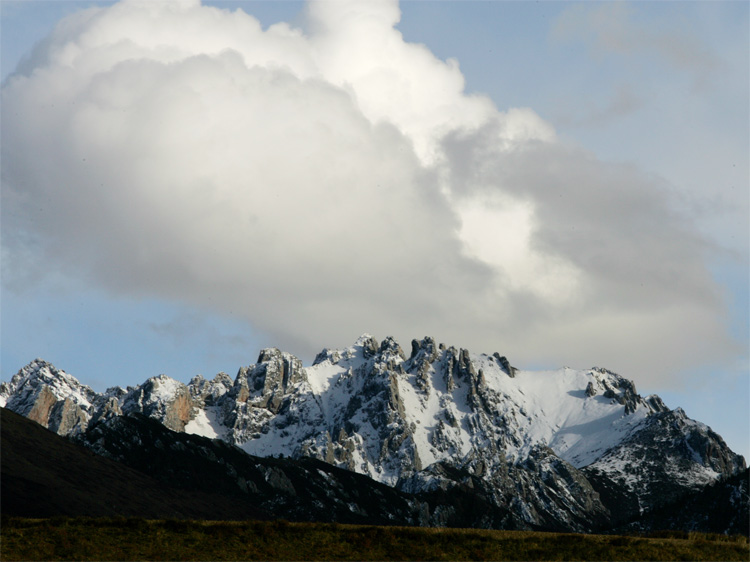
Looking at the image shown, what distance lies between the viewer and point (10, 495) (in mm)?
140375

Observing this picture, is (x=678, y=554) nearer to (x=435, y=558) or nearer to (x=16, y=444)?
(x=435, y=558)

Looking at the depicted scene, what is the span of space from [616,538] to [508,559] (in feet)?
44.1

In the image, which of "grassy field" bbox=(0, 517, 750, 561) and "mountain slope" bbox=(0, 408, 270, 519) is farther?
"mountain slope" bbox=(0, 408, 270, 519)

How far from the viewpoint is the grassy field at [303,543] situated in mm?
66688

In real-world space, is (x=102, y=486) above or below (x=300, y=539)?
above

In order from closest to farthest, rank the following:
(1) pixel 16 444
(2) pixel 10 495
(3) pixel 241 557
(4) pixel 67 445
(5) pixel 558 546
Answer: (3) pixel 241 557
(5) pixel 558 546
(2) pixel 10 495
(1) pixel 16 444
(4) pixel 67 445

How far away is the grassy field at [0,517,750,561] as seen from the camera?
6669 cm

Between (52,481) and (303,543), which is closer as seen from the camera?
(303,543)

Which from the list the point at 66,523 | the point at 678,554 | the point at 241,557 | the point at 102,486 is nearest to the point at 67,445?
the point at 102,486

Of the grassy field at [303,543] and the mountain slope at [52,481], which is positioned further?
the mountain slope at [52,481]

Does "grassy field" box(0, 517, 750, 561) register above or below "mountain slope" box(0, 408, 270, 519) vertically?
below

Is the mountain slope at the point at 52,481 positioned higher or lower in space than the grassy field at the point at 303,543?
higher

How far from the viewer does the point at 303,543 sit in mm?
70625

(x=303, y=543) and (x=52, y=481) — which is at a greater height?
(x=52, y=481)
